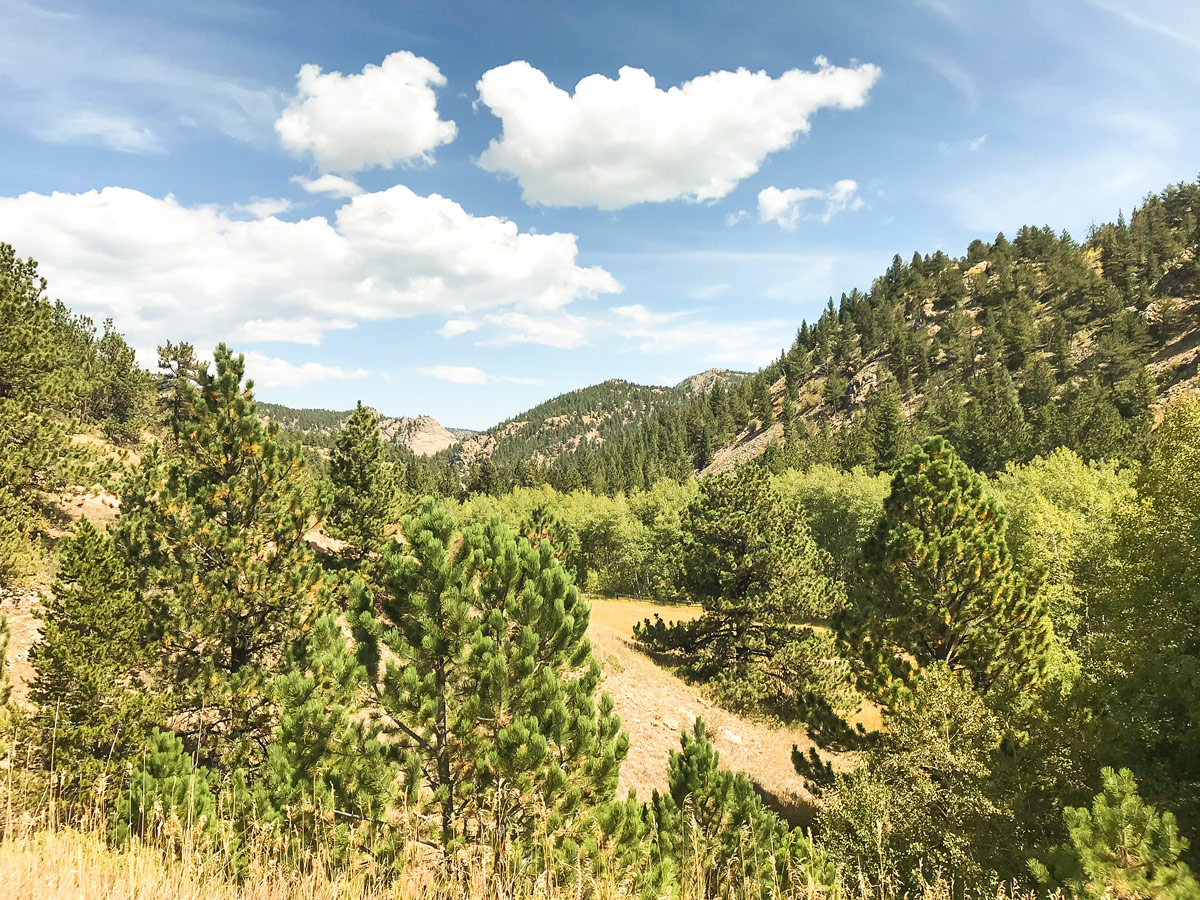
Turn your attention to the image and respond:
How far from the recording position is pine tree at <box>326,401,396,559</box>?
940 inches

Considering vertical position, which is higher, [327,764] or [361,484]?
[361,484]

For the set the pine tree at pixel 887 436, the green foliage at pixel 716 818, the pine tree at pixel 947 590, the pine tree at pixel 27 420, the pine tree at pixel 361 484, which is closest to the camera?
the green foliage at pixel 716 818

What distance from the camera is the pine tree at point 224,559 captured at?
1005 centimetres

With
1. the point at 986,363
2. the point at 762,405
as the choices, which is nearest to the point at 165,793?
the point at 986,363

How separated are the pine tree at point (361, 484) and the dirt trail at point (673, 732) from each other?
10885 millimetres

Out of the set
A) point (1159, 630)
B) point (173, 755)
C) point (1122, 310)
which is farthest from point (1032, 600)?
point (1122, 310)

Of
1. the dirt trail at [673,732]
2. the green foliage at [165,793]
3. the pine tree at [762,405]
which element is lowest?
the dirt trail at [673,732]

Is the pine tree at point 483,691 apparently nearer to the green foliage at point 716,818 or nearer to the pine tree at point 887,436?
the green foliage at point 716,818

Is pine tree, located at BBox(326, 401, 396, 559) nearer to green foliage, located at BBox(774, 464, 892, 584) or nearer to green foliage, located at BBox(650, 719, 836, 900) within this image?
green foliage, located at BBox(650, 719, 836, 900)

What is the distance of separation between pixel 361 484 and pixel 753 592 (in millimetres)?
17672

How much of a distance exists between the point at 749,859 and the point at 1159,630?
829 centimetres

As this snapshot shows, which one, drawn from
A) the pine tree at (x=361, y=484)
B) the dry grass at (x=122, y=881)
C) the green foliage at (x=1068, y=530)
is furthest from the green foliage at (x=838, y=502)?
the dry grass at (x=122, y=881)

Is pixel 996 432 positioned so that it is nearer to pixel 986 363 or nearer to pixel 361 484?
pixel 986 363

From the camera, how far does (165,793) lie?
6887 mm
